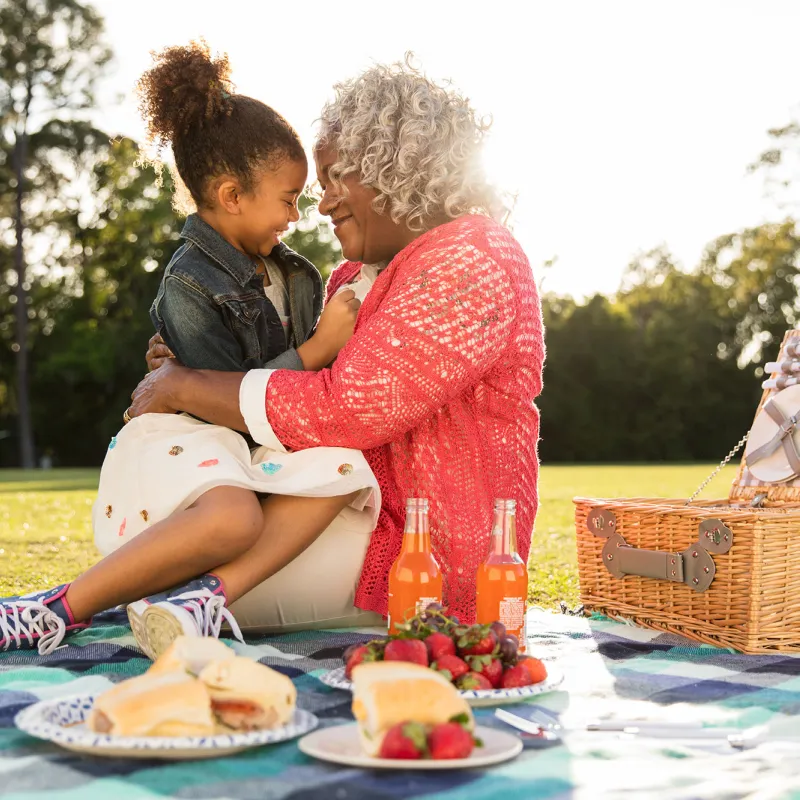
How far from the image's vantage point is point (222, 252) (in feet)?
9.90

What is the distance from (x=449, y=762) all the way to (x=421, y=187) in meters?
1.69

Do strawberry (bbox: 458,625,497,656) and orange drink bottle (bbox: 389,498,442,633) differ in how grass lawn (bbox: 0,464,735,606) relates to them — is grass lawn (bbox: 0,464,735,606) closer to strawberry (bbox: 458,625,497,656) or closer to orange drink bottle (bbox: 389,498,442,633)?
orange drink bottle (bbox: 389,498,442,633)

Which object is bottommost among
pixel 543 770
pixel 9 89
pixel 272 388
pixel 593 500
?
pixel 543 770

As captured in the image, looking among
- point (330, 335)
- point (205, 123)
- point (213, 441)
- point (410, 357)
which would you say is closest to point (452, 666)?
point (410, 357)

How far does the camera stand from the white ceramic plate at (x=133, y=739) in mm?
1645

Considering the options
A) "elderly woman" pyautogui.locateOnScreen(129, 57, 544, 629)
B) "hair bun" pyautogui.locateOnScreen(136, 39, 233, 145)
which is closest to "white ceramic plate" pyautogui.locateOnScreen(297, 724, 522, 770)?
"elderly woman" pyautogui.locateOnScreen(129, 57, 544, 629)

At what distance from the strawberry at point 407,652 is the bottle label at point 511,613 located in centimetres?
46

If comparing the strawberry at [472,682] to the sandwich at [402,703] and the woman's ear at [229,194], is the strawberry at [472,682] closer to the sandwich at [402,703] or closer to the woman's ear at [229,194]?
the sandwich at [402,703]

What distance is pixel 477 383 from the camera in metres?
2.89

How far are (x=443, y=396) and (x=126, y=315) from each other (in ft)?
91.2

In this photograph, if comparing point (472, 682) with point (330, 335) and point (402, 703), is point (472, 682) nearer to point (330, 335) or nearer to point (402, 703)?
point (402, 703)

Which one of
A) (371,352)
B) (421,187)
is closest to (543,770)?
(371,352)

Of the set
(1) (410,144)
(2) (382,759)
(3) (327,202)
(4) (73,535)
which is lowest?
(4) (73,535)

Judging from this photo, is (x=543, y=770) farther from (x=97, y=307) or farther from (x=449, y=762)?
(x=97, y=307)
